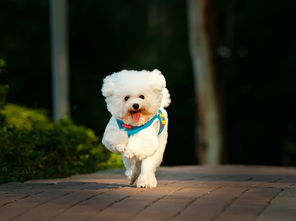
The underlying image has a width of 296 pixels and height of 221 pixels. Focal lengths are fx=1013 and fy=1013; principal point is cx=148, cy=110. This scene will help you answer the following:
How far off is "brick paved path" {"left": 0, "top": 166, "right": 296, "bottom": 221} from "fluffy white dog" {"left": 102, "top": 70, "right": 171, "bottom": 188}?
306 mm

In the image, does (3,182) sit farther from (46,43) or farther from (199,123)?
(46,43)

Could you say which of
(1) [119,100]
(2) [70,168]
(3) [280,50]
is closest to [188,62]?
(3) [280,50]

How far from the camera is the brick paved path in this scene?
7961mm

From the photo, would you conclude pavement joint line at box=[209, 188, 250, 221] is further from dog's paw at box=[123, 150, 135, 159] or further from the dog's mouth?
the dog's mouth

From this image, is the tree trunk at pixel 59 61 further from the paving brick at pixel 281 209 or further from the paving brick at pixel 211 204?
the paving brick at pixel 281 209

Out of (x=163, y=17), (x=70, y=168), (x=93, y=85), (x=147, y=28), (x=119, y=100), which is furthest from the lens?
(x=163, y=17)

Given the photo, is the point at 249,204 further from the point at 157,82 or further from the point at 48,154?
the point at 48,154

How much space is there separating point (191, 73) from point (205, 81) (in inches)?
456

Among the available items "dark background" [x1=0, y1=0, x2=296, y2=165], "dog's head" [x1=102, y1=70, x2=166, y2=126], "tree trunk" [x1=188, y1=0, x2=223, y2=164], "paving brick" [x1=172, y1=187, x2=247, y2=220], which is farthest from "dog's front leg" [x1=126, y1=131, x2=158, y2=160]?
"dark background" [x1=0, y1=0, x2=296, y2=165]

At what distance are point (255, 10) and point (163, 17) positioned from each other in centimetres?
1532

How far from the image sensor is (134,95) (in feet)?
30.9

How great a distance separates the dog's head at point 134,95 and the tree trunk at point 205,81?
46.2 feet

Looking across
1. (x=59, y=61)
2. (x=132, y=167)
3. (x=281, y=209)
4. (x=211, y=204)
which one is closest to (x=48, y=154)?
(x=132, y=167)

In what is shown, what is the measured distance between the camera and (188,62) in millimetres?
37688
